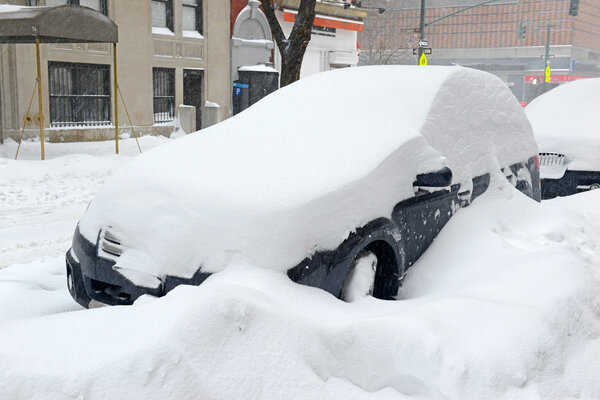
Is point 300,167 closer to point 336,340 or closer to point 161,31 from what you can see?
point 336,340

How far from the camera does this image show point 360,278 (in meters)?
3.69

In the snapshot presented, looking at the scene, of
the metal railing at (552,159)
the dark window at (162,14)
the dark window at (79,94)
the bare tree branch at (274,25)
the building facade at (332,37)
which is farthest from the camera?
the building facade at (332,37)

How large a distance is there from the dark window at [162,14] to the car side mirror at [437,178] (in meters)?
18.0

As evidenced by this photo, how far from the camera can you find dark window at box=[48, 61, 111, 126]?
57.2ft

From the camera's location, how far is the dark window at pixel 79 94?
1742cm

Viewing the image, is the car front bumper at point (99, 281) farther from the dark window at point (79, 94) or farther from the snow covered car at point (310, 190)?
the dark window at point (79, 94)

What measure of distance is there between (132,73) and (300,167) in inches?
659

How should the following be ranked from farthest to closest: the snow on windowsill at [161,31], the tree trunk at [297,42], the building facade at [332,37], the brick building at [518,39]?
the brick building at [518,39] < the building facade at [332,37] < the snow on windowsill at [161,31] < the tree trunk at [297,42]

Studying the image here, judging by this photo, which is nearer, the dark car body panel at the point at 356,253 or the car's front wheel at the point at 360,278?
the dark car body panel at the point at 356,253

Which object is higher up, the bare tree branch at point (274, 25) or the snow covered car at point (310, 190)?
the bare tree branch at point (274, 25)

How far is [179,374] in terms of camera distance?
246 centimetres

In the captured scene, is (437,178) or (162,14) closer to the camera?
(437,178)

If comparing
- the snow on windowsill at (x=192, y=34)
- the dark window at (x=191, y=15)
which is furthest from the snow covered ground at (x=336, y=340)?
the dark window at (x=191, y=15)

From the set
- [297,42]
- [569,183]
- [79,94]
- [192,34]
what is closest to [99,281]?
[569,183]
